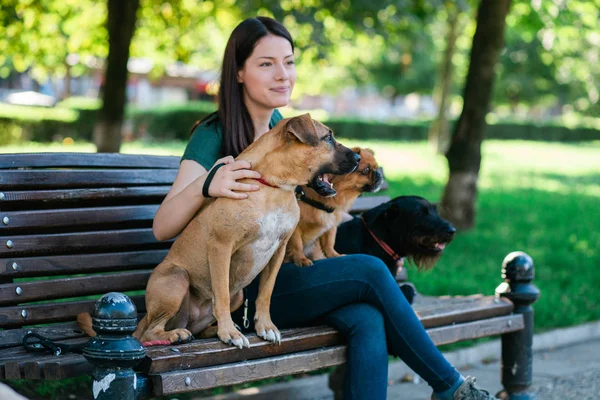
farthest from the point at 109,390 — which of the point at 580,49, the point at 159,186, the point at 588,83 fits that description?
the point at 588,83

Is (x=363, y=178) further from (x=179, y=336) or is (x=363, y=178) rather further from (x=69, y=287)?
(x=69, y=287)

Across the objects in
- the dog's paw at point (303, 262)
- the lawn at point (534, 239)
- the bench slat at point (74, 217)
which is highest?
the bench slat at point (74, 217)

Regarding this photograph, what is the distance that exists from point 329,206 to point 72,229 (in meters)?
1.27

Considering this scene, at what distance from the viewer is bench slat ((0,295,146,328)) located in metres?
3.57

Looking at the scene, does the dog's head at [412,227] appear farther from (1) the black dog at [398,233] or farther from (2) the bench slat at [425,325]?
(2) the bench slat at [425,325]

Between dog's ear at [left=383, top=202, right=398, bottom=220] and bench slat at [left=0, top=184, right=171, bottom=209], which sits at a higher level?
bench slat at [left=0, top=184, right=171, bottom=209]

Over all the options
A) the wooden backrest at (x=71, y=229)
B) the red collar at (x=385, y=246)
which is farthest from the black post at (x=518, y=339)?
the wooden backrest at (x=71, y=229)

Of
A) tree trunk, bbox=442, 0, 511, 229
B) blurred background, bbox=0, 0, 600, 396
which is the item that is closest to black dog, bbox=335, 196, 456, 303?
blurred background, bbox=0, 0, 600, 396

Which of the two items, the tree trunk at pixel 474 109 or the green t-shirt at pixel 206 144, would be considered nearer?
the green t-shirt at pixel 206 144

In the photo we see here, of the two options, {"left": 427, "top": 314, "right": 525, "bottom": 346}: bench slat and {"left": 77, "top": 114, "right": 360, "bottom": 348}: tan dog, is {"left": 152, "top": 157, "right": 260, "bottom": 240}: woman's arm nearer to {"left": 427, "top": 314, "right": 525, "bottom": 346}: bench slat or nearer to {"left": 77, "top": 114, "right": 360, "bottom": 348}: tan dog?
{"left": 77, "top": 114, "right": 360, "bottom": 348}: tan dog

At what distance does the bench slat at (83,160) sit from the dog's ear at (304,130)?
4.34 feet

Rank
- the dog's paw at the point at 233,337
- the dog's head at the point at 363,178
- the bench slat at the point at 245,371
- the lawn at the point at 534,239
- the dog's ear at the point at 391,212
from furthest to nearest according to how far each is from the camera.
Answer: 1. the lawn at the point at 534,239
2. the dog's ear at the point at 391,212
3. the dog's head at the point at 363,178
4. the dog's paw at the point at 233,337
5. the bench slat at the point at 245,371

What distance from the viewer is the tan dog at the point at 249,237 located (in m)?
3.34

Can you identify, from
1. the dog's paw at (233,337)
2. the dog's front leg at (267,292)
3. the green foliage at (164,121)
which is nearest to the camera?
the dog's paw at (233,337)
